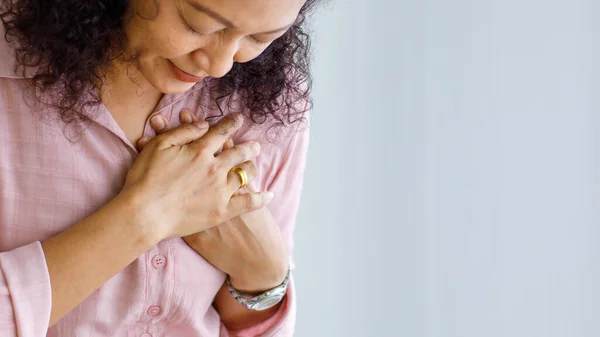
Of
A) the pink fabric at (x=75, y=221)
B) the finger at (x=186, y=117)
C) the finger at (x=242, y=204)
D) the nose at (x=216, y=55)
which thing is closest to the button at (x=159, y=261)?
the pink fabric at (x=75, y=221)

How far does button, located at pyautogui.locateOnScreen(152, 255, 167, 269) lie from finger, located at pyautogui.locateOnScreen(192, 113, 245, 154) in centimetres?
20

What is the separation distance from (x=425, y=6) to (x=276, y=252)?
0.98 m

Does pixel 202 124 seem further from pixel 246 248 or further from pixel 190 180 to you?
pixel 246 248

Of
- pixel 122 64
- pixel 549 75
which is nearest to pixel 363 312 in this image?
pixel 549 75

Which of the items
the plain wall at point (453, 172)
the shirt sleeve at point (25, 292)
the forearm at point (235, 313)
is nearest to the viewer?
the shirt sleeve at point (25, 292)

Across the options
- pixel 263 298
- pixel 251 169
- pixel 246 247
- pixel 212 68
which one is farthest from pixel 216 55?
pixel 263 298

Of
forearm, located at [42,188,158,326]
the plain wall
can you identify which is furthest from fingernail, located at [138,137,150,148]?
the plain wall

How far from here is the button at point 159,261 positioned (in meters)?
1.52

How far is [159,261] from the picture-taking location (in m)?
1.52

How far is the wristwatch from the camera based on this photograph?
1654 millimetres

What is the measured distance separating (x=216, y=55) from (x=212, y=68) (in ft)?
0.08

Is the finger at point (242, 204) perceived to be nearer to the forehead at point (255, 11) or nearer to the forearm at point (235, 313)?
the forearm at point (235, 313)

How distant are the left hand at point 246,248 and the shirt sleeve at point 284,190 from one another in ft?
0.18

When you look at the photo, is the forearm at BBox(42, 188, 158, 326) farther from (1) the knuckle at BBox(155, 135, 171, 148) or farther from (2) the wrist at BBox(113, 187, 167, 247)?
(1) the knuckle at BBox(155, 135, 171, 148)
